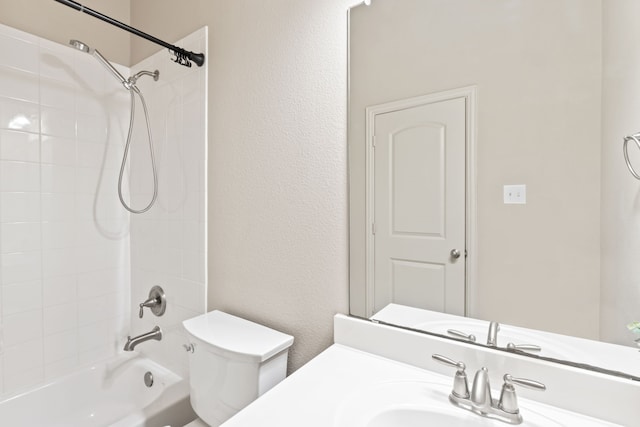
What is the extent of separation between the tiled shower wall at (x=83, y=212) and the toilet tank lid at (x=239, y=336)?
0.30m

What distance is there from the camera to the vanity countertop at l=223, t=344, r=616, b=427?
622 mm

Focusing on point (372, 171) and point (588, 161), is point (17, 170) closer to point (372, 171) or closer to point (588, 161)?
point (372, 171)

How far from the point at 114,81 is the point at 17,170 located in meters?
0.69

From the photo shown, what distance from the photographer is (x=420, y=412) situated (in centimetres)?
67

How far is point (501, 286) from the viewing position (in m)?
0.75

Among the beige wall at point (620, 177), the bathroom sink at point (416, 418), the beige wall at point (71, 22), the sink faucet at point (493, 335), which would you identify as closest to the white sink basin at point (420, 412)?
the bathroom sink at point (416, 418)

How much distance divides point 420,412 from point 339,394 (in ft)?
0.58

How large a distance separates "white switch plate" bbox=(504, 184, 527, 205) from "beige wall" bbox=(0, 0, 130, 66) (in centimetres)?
212

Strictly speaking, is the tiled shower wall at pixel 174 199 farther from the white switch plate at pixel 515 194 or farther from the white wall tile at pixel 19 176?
the white switch plate at pixel 515 194

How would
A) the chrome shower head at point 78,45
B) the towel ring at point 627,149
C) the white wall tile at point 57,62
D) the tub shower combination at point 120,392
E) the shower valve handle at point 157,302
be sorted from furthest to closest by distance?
1. the shower valve handle at point 157,302
2. the white wall tile at point 57,62
3. the tub shower combination at point 120,392
4. the chrome shower head at point 78,45
5. the towel ring at point 627,149

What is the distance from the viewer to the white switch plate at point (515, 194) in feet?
2.35

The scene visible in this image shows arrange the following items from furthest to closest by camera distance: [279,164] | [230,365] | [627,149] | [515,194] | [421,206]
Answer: [279,164]
[230,365]
[421,206]
[515,194]
[627,149]

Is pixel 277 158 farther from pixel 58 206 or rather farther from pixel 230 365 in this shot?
pixel 58 206

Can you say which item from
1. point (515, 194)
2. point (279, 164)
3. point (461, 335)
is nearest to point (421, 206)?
point (515, 194)
